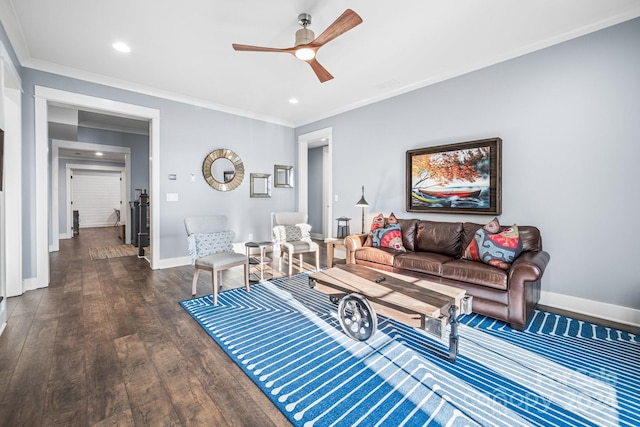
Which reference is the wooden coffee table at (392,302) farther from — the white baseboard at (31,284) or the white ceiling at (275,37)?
the white baseboard at (31,284)

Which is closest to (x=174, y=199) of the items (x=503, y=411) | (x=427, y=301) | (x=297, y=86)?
(x=297, y=86)

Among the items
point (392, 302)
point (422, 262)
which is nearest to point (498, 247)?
point (422, 262)

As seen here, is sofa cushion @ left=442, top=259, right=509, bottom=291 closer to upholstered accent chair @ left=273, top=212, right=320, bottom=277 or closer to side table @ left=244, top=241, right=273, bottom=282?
upholstered accent chair @ left=273, top=212, right=320, bottom=277

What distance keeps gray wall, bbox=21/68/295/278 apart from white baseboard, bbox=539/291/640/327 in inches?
186

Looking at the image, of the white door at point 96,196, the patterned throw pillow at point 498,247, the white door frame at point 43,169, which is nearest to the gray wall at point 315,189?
the white door frame at point 43,169

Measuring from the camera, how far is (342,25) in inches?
88.6

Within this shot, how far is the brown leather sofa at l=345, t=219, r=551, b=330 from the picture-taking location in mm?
2525

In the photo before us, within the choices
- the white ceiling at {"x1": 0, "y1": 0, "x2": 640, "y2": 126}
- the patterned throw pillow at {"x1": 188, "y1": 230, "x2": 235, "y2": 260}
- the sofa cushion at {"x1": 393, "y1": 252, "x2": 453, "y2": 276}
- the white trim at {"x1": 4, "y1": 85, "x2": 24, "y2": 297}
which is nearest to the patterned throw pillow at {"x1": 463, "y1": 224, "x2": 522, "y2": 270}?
the sofa cushion at {"x1": 393, "y1": 252, "x2": 453, "y2": 276}

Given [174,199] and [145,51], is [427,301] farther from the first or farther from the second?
[174,199]

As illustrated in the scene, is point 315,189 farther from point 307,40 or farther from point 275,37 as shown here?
point 307,40

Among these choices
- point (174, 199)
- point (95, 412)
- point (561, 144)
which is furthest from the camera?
point (174, 199)

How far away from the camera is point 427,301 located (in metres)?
2.11

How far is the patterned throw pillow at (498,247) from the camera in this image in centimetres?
279

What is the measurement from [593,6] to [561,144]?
1.21m
